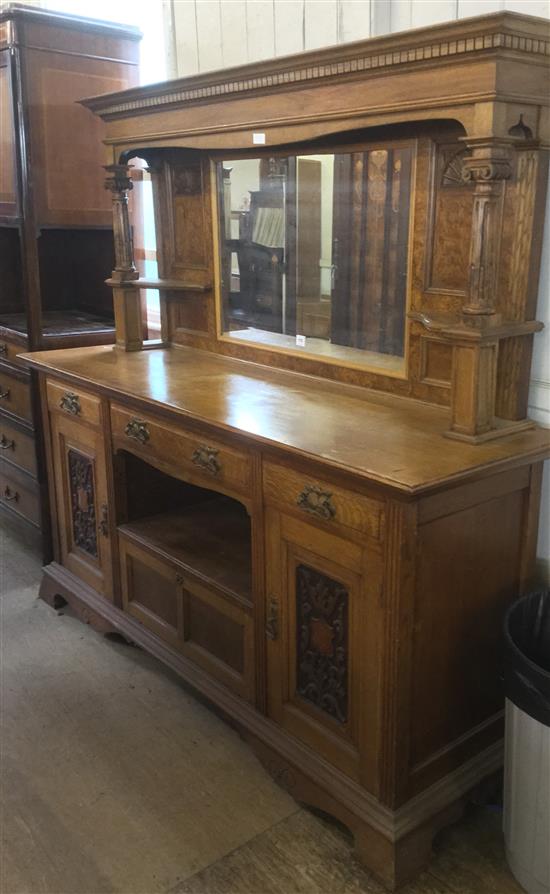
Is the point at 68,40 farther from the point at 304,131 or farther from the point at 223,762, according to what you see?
the point at 223,762

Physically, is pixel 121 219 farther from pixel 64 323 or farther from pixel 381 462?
pixel 381 462

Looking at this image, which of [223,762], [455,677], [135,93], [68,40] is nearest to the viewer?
[455,677]

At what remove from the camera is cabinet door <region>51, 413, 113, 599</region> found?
101 inches

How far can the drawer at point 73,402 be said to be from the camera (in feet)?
8.10

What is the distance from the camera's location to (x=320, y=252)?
7.34ft

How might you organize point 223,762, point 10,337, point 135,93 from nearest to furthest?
point 223,762 → point 135,93 → point 10,337

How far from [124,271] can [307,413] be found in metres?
1.10

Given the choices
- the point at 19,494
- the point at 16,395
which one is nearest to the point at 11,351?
the point at 16,395

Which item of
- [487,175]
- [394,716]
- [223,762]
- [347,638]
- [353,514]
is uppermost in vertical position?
[487,175]

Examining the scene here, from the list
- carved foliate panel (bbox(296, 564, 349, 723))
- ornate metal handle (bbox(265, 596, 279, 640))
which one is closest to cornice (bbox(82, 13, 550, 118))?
carved foliate panel (bbox(296, 564, 349, 723))

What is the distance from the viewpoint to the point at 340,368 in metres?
2.21

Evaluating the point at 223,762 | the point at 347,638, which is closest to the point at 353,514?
the point at 347,638

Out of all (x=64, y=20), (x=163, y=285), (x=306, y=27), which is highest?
(x=64, y=20)

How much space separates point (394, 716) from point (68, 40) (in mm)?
2523
